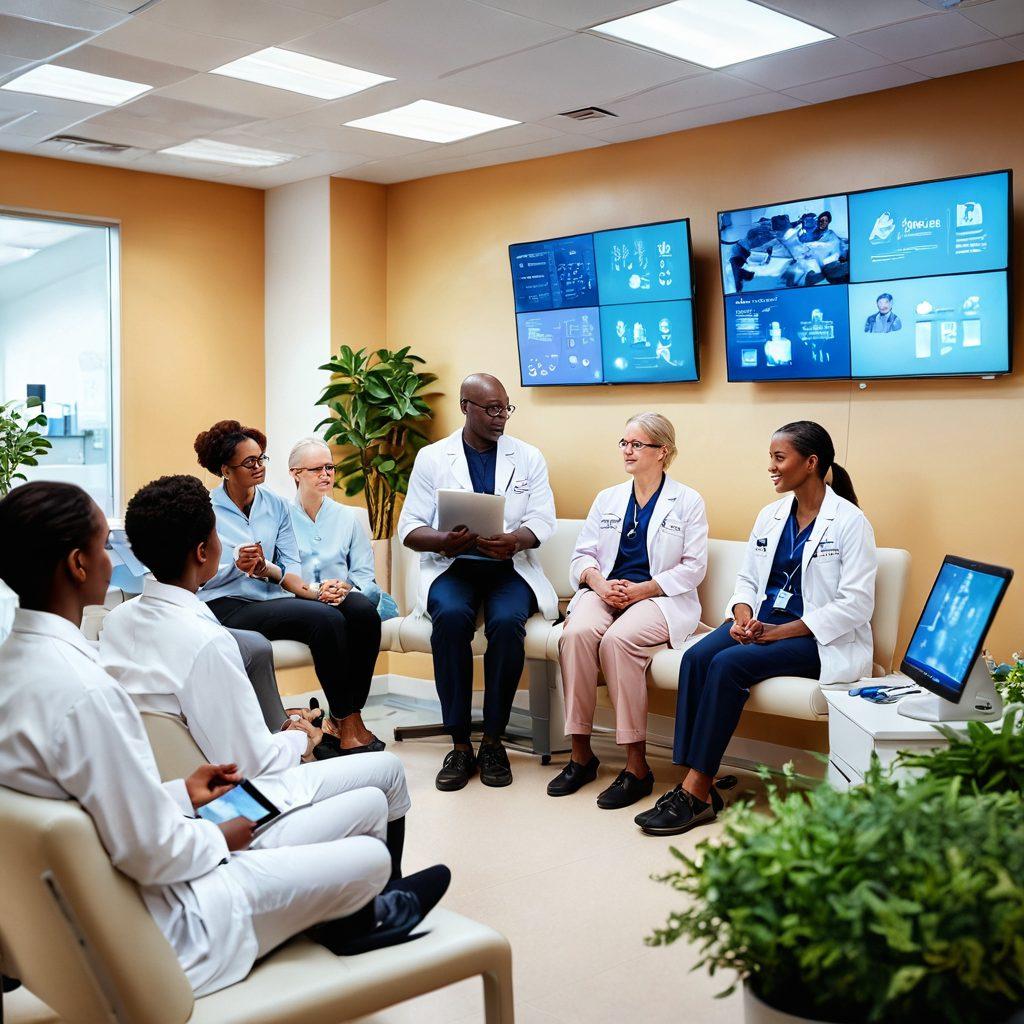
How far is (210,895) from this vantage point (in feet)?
6.88

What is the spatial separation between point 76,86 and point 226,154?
3.89 feet

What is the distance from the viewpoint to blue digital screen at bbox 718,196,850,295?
4770mm

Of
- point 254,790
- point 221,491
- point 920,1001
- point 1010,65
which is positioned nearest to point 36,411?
point 221,491

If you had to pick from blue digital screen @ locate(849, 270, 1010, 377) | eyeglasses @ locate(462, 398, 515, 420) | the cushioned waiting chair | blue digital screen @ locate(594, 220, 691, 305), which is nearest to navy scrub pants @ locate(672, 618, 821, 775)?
blue digital screen @ locate(849, 270, 1010, 377)

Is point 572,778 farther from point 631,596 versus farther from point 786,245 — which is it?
point 786,245

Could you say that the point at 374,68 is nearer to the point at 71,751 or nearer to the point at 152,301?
the point at 152,301

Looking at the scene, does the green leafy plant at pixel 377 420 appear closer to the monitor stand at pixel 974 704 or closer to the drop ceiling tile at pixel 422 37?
the drop ceiling tile at pixel 422 37

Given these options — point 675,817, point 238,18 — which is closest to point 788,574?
point 675,817

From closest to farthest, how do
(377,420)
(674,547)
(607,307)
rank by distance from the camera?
(674,547) < (607,307) < (377,420)

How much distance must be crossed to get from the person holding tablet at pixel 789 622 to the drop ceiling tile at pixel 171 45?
2.49 meters

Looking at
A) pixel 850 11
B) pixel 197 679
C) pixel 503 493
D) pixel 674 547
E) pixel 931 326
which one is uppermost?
pixel 850 11

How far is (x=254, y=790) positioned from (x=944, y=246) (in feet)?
11.0

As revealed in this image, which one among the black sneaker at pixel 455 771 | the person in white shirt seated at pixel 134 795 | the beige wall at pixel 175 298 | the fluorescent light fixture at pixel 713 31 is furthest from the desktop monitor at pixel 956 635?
the beige wall at pixel 175 298

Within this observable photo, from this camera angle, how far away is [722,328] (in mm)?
5359
